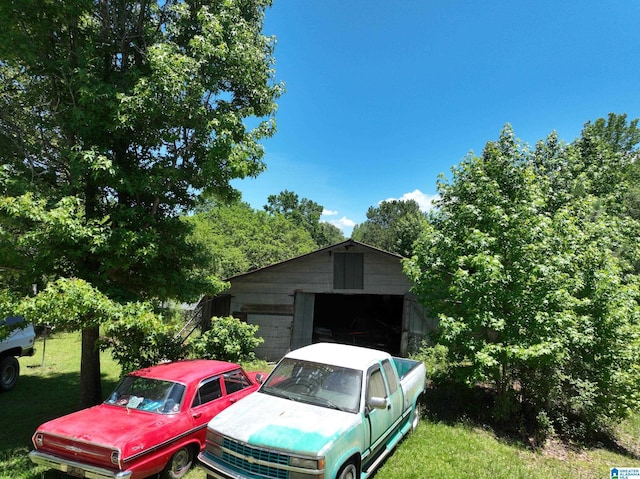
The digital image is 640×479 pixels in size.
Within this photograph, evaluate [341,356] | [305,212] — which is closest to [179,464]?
[341,356]

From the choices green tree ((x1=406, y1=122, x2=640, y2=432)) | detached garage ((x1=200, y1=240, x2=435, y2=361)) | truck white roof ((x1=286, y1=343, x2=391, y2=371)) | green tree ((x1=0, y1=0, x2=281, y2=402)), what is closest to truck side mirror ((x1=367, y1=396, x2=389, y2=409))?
truck white roof ((x1=286, y1=343, x2=391, y2=371))

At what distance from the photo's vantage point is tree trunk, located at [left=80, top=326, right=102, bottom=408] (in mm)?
7727

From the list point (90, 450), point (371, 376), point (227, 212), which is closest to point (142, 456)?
point (90, 450)

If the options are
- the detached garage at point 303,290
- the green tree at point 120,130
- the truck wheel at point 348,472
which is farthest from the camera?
the detached garage at point 303,290

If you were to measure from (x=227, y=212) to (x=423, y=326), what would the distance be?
34.4 metres

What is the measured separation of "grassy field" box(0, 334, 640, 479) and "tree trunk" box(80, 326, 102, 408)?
109 centimetres

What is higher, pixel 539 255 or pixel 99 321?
pixel 539 255

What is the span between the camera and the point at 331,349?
5918mm

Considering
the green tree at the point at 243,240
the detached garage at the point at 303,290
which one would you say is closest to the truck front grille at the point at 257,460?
the detached garage at the point at 303,290

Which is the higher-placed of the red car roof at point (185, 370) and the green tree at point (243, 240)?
the green tree at point (243, 240)

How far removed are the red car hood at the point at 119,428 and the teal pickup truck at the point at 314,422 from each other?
2.65ft

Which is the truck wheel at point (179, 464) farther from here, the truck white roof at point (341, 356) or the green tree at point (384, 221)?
the green tree at point (384, 221)

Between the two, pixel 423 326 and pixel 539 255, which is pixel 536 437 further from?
pixel 423 326

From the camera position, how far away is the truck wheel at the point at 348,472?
413 cm
